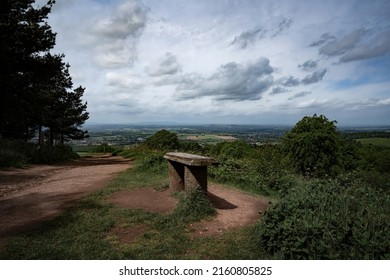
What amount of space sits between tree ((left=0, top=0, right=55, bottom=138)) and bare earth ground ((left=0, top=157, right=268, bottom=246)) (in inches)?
246

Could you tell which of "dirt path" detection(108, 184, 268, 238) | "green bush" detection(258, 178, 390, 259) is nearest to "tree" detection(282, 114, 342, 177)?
"dirt path" detection(108, 184, 268, 238)

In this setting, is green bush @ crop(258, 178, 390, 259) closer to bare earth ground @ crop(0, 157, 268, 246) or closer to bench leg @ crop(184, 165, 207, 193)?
bare earth ground @ crop(0, 157, 268, 246)

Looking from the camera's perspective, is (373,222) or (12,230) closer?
(373,222)

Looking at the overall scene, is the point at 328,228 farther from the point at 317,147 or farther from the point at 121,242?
the point at 317,147

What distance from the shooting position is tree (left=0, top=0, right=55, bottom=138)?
13273mm

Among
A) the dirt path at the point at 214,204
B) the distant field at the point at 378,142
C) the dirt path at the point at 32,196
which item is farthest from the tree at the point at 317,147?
the distant field at the point at 378,142

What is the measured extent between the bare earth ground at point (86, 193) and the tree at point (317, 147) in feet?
20.4

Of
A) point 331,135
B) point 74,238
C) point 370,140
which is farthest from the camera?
point 370,140

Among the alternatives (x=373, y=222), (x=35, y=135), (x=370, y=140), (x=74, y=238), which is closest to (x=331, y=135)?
(x=373, y=222)

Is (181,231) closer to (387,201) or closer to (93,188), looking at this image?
(387,201)

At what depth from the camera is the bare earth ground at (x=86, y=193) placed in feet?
17.7

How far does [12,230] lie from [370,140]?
54393 mm

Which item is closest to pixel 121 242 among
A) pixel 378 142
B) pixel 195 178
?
pixel 195 178

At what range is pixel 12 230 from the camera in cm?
527
